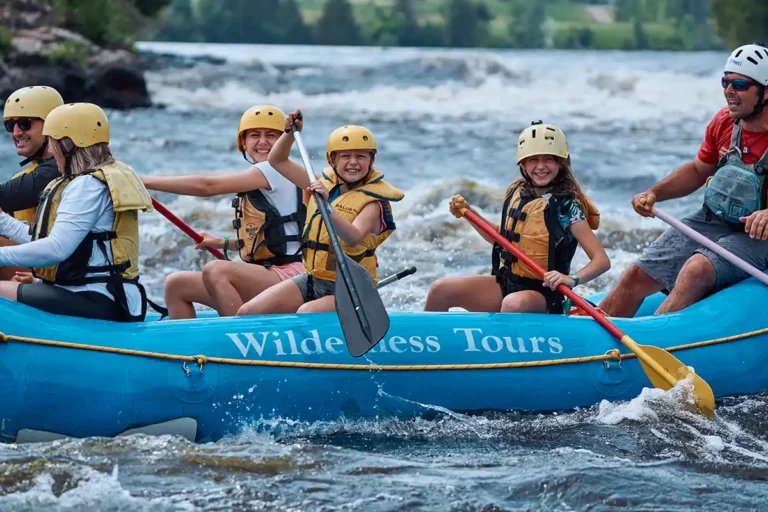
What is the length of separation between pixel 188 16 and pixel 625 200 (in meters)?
50.6

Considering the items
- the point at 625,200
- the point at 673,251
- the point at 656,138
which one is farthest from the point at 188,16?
the point at 673,251

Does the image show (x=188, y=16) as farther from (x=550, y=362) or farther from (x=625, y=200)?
(x=550, y=362)

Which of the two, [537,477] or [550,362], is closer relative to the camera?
[537,477]

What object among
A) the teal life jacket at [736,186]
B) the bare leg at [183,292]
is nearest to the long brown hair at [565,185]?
the teal life jacket at [736,186]

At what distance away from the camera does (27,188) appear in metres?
5.35

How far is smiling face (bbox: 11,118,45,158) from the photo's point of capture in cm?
540

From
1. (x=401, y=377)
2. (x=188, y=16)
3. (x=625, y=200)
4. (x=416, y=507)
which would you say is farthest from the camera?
(x=188, y=16)

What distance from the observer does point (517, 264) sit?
562 centimetres

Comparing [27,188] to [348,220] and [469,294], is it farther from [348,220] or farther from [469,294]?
[469,294]

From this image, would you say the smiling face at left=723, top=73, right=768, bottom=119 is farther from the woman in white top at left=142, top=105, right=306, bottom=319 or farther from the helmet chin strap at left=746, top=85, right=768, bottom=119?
the woman in white top at left=142, top=105, right=306, bottom=319

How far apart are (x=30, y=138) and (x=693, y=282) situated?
3304 mm

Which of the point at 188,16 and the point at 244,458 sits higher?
the point at 188,16

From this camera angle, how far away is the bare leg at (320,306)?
526cm

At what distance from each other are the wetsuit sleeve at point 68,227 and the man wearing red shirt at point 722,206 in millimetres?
2700
